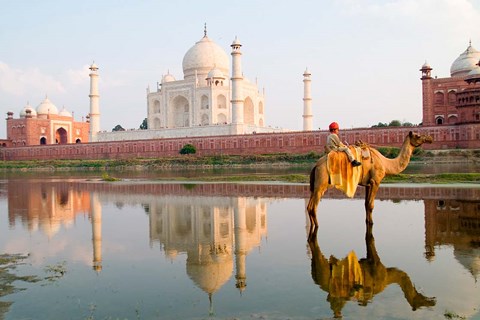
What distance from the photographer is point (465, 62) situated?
142 ft

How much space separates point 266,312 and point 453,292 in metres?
1.63

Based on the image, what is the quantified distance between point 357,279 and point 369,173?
109 inches

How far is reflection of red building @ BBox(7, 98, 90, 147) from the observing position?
5828 cm

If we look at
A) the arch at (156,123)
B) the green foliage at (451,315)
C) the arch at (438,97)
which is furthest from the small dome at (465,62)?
the green foliage at (451,315)

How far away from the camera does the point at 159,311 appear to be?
154 inches

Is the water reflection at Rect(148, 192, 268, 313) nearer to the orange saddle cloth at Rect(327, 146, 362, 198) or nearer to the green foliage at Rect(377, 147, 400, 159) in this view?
the orange saddle cloth at Rect(327, 146, 362, 198)

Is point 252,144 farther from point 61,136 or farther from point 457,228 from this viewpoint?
point 457,228

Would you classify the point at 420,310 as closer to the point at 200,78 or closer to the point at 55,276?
the point at 55,276

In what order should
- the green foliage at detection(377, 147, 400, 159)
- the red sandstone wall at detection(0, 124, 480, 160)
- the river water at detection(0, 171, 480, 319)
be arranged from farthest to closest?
the red sandstone wall at detection(0, 124, 480, 160) < the green foliage at detection(377, 147, 400, 159) < the river water at detection(0, 171, 480, 319)

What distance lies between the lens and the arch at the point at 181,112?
52625mm

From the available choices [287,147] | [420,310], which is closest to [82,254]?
[420,310]

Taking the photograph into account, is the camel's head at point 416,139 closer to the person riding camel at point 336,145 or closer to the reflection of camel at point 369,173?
the reflection of camel at point 369,173

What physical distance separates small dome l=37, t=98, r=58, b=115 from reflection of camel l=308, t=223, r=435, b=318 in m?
62.0

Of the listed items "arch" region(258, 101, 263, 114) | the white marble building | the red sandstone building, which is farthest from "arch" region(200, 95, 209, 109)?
"arch" region(258, 101, 263, 114)
